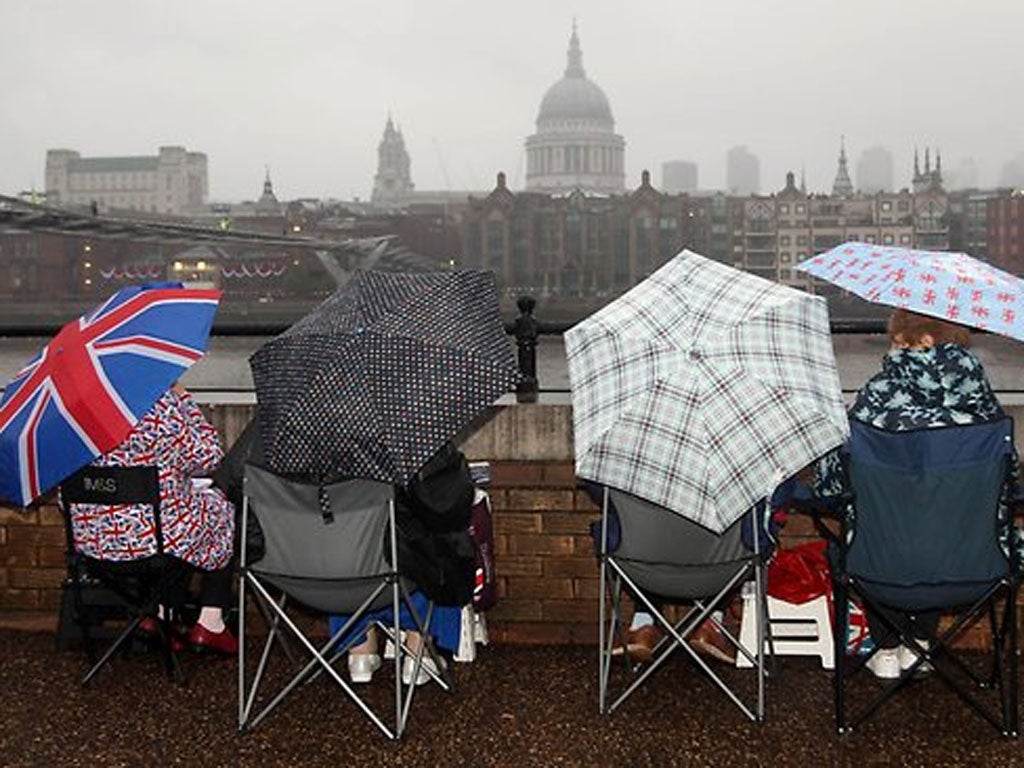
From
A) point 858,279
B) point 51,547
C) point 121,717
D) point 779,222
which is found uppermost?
point 779,222

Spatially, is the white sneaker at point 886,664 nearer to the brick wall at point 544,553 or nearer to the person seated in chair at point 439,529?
the brick wall at point 544,553

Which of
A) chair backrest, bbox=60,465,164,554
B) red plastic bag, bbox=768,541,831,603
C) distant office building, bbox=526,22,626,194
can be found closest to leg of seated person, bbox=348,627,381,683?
chair backrest, bbox=60,465,164,554

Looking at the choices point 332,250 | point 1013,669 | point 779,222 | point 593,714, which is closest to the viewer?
point 1013,669

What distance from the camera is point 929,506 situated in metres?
3.67

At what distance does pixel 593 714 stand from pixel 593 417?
3.74ft

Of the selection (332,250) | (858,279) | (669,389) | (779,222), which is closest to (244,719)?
(669,389)

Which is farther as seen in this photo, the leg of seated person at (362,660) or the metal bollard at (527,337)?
the metal bollard at (527,337)

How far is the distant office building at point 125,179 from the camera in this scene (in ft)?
563

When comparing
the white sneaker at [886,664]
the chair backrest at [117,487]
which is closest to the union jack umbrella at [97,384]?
the chair backrest at [117,487]

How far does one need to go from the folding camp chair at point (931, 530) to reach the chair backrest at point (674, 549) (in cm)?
37

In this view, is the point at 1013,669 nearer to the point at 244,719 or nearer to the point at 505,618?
the point at 505,618

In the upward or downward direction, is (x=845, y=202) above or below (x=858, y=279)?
above

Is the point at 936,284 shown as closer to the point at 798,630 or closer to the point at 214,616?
the point at 798,630

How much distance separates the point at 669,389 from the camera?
3.59 metres
